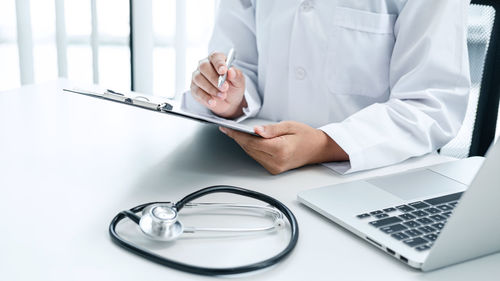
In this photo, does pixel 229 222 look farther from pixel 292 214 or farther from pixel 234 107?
pixel 234 107

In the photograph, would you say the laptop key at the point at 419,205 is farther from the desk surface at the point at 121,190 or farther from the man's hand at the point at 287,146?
the man's hand at the point at 287,146

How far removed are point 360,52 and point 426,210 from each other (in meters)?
0.48

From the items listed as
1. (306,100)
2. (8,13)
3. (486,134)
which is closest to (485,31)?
(486,134)

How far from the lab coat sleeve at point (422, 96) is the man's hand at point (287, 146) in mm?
19

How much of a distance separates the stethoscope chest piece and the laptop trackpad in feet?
0.93

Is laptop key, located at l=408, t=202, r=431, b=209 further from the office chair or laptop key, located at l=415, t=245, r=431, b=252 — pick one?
the office chair

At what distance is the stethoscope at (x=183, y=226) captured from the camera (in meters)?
0.48

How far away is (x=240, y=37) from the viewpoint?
3.92 ft

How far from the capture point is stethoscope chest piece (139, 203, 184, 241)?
525mm

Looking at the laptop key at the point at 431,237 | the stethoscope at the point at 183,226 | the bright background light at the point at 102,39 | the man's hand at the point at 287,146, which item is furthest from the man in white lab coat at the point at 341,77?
the bright background light at the point at 102,39

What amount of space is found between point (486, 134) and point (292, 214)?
2.23 feet

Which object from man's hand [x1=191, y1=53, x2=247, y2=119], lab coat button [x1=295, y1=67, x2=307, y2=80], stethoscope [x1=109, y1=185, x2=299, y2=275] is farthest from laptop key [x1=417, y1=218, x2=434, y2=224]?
lab coat button [x1=295, y1=67, x2=307, y2=80]

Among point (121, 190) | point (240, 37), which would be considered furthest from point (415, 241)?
point (240, 37)

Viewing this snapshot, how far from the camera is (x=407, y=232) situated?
0.53m
